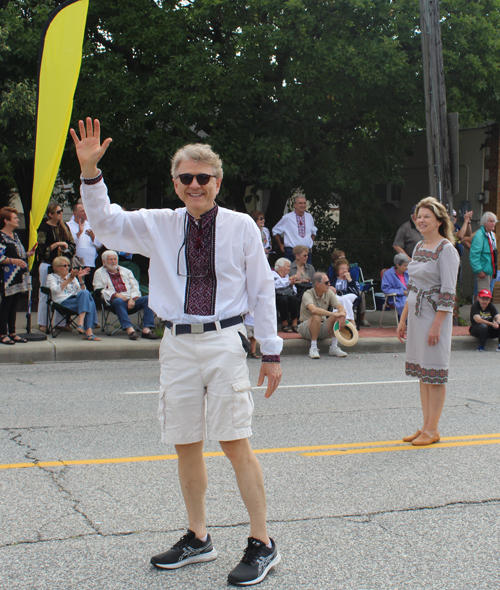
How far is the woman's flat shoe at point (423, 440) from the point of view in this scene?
5641mm

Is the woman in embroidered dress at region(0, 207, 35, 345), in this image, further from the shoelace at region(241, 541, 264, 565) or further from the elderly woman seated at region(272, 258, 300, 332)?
the shoelace at region(241, 541, 264, 565)

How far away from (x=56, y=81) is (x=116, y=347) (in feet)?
12.7

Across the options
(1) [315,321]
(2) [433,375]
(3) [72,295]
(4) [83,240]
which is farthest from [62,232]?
(2) [433,375]

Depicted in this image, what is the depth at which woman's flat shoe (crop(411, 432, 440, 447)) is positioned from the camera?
18.5 ft

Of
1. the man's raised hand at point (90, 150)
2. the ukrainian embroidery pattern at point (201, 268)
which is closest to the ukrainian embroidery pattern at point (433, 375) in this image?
the ukrainian embroidery pattern at point (201, 268)

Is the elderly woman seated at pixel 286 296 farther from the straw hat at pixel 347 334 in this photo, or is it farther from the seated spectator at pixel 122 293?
the seated spectator at pixel 122 293

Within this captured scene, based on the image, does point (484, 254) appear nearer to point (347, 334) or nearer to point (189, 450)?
point (347, 334)

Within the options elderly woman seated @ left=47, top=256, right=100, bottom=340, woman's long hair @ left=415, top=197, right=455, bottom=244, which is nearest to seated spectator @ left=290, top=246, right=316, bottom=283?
elderly woman seated @ left=47, top=256, right=100, bottom=340

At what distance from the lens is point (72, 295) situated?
37.1ft

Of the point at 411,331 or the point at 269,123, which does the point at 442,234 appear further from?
the point at 269,123

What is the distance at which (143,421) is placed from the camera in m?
6.44

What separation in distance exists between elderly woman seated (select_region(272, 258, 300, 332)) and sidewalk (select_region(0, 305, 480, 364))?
318mm

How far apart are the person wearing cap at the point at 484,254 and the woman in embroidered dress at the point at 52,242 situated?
24.0 ft

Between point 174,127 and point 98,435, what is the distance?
10174 millimetres
